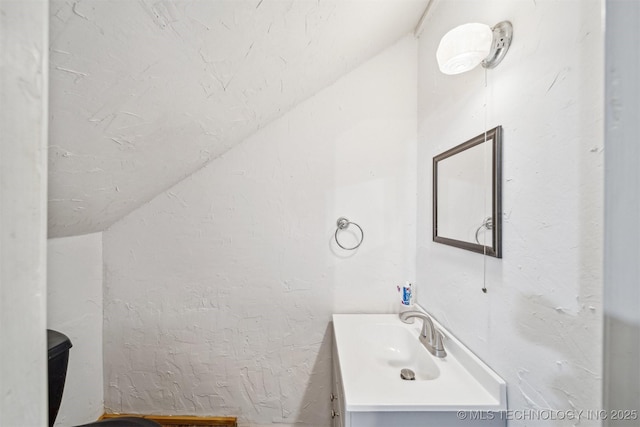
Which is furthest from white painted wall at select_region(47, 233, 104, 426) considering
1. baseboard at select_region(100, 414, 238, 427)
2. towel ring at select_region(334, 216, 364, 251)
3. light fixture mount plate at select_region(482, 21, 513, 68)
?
light fixture mount plate at select_region(482, 21, 513, 68)

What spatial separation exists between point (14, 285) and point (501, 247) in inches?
41.5

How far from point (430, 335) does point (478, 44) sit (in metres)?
1.10

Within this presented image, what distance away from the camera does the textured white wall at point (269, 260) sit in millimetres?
1571

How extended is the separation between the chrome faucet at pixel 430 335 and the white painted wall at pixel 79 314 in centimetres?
161

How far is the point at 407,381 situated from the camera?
0.96 metres

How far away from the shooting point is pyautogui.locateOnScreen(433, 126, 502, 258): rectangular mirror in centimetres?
89

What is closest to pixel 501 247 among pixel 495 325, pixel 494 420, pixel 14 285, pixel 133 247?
pixel 495 325

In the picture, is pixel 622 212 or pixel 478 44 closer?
pixel 622 212

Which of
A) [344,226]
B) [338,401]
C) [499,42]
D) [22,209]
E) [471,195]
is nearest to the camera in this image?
[22,209]

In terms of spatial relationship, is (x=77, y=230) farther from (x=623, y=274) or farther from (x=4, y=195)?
(x=623, y=274)

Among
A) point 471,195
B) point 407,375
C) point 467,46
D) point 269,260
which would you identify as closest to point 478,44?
point 467,46

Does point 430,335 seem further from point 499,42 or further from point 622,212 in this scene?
point 499,42

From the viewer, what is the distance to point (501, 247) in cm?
88

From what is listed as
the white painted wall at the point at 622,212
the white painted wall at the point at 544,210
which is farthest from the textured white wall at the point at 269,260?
the white painted wall at the point at 622,212
